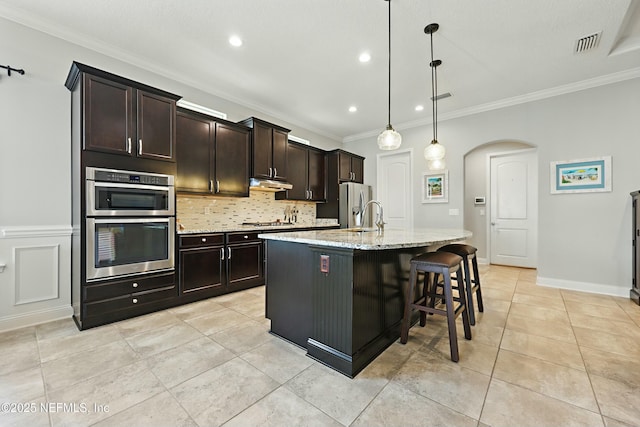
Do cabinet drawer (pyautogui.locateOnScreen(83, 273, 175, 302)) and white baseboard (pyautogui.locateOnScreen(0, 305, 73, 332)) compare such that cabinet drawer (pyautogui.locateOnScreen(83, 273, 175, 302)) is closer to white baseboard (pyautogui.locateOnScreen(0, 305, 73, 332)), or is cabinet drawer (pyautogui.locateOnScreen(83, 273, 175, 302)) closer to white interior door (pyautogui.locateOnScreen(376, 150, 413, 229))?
white baseboard (pyautogui.locateOnScreen(0, 305, 73, 332))

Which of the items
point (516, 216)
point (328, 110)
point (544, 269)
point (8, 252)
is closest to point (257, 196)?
point (328, 110)

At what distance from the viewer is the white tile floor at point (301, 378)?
1.38 metres

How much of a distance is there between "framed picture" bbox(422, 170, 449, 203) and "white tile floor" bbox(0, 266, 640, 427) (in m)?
2.70

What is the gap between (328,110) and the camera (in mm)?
4777

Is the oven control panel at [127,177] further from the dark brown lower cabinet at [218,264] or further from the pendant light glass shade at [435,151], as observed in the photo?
the pendant light glass shade at [435,151]

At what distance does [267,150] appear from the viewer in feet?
13.8

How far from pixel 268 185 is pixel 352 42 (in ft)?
7.40

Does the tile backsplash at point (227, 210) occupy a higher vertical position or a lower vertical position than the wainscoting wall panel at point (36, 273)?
higher

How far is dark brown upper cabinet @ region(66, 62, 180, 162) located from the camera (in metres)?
2.44

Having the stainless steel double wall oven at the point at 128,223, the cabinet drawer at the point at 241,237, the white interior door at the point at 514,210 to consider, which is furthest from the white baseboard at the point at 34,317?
the white interior door at the point at 514,210

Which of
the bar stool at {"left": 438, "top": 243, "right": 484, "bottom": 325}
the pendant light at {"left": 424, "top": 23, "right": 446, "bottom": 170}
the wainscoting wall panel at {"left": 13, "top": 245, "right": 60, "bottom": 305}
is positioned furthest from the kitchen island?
the wainscoting wall panel at {"left": 13, "top": 245, "right": 60, "bottom": 305}

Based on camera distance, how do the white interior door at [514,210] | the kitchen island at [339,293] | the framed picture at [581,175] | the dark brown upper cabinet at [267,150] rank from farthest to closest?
the white interior door at [514,210]
the dark brown upper cabinet at [267,150]
the framed picture at [581,175]
the kitchen island at [339,293]

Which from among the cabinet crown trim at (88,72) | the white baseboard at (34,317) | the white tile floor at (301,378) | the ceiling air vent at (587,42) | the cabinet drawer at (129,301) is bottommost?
the white tile floor at (301,378)

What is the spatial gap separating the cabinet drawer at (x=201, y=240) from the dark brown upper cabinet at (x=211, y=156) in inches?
24.5
